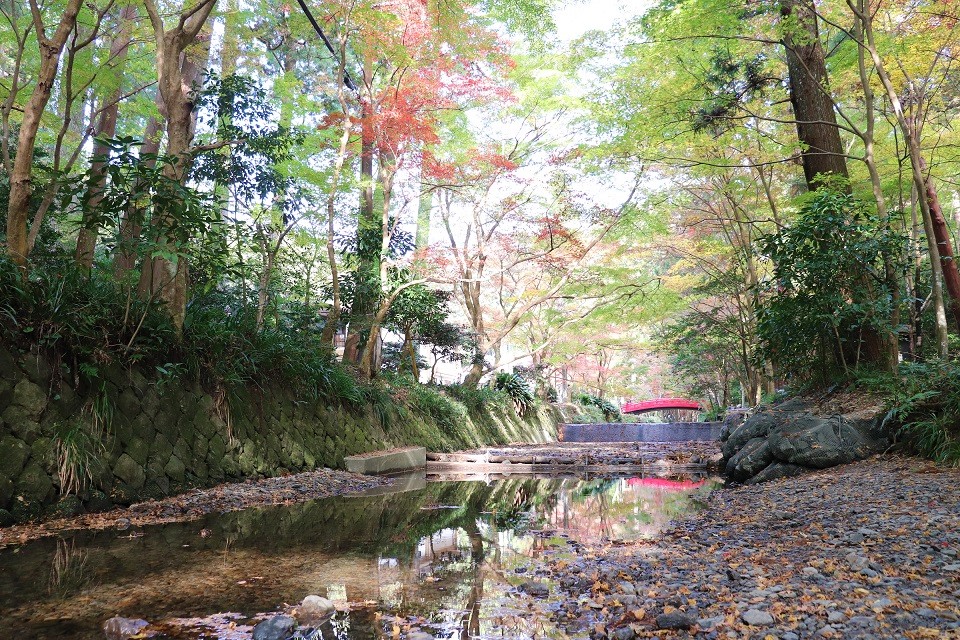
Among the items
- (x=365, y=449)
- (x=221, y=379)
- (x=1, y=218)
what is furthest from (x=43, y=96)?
(x=365, y=449)

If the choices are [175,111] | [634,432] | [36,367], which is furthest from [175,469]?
[634,432]

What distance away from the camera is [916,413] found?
4.89 meters

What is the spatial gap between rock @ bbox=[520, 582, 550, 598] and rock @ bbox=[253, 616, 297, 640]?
1.06 meters

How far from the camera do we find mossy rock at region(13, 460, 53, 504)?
3664 mm

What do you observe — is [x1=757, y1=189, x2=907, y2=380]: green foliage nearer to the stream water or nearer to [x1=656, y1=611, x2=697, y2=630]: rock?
the stream water

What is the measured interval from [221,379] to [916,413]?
642 cm

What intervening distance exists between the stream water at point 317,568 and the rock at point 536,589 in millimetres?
61

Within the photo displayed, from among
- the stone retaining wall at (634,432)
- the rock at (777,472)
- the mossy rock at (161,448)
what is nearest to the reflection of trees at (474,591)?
the mossy rock at (161,448)

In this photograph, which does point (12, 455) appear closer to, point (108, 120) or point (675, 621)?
point (675, 621)

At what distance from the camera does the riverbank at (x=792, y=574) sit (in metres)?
1.89

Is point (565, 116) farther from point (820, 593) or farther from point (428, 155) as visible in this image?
point (820, 593)

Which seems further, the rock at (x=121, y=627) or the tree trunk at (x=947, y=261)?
the tree trunk at (x=947, y=261)

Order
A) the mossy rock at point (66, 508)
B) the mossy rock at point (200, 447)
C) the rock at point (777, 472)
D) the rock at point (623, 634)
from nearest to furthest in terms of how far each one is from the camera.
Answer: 1. the rock at point (623, 634)
2. the mossy rock at point (66, 508)
3. the mossy rock at point (200, 447)
4. the rock at point (777, 472)

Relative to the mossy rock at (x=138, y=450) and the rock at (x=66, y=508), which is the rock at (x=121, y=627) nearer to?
the rock at (x=66, y=508)
